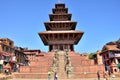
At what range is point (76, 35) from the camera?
38.6 meters

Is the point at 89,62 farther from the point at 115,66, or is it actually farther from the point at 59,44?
the point at 115,66

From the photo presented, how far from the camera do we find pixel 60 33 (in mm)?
37656

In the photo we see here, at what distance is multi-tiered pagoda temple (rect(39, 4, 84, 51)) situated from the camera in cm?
3803

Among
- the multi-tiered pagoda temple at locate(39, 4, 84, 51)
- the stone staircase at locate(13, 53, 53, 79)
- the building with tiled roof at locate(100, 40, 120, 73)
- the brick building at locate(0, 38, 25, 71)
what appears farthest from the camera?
the building with tiled roof at locate(100, 40, 120, 73)

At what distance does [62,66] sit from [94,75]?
5.25 m

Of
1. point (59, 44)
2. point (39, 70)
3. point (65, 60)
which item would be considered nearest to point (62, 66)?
point (65, 60)

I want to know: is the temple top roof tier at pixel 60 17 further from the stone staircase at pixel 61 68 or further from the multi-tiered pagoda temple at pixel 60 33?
the stone staircase at pixel 61 68

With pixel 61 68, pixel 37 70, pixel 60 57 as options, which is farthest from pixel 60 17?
pixel 37 70

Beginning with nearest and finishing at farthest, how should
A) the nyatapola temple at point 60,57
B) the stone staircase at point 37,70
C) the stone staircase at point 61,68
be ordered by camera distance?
the stone staircase at point 61,68, the stone staircase at point 37,70, the nyatapola temple at point 60,57

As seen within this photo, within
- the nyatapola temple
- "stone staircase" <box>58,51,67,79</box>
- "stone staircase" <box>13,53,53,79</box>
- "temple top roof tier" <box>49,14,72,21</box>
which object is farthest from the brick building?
"stone staircase" <box>58,51,67,79</box>

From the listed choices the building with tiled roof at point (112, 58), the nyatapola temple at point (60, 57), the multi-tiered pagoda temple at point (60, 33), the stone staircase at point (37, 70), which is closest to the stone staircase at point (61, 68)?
the nyatapola temple at point (60, 57)

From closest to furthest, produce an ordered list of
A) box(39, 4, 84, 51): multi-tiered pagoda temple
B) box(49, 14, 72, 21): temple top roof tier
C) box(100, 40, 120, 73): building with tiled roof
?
box(39, 4, 84, 51): multi-tiered pagoda temple, box(49, 14, 72, 21): temple top roof tier, box(100, 40, 120, 73): building with tiled roof

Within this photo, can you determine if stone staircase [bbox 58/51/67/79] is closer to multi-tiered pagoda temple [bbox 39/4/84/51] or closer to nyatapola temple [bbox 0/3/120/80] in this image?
nyatapola temple [bbox 0/3/120/80]

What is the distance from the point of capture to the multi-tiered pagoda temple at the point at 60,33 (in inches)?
1497
